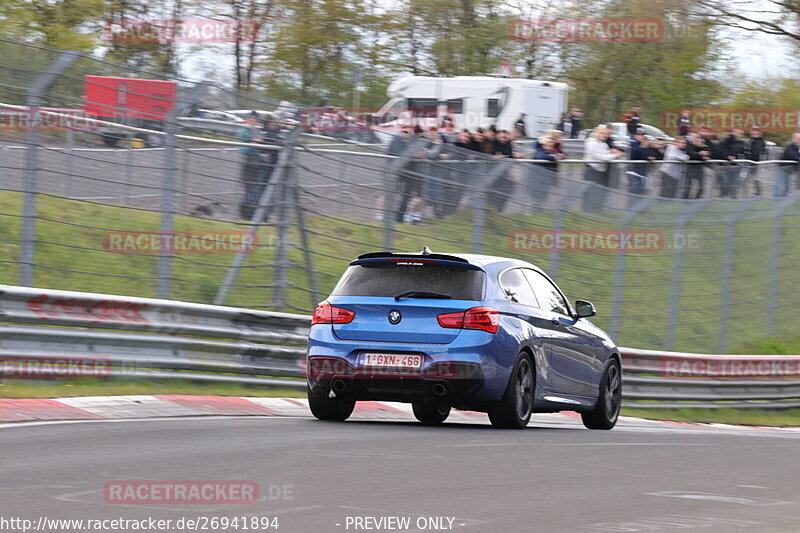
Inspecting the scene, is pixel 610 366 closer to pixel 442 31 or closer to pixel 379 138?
pixel 379 138

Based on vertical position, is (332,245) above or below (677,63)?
below

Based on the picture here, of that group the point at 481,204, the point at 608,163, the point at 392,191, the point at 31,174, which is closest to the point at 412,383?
the point at 31,174

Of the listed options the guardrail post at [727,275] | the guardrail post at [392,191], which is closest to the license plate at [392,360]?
the guardrail post at [392,191]

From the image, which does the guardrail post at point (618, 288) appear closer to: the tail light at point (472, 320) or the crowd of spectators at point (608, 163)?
the crowd of spectators at point (608, 163)

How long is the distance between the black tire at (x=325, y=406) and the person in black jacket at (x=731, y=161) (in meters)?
12.2

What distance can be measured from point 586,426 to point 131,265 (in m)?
4.68

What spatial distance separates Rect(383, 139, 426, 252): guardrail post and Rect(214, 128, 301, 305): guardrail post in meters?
1.19

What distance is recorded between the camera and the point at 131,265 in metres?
14.0

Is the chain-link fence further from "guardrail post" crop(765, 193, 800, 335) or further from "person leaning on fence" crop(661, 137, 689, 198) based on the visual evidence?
"guardrail post" crop(765, 193, 800, 335)

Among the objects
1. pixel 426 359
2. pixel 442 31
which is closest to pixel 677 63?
pixel 442 31

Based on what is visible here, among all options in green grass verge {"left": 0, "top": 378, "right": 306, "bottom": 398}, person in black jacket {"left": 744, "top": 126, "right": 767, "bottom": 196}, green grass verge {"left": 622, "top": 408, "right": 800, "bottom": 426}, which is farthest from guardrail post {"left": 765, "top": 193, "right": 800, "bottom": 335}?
green grass verge {"left": 0, "top": 378, "right": 306, "bottom": 398}

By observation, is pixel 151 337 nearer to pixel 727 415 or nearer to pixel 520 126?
pixel 727 415

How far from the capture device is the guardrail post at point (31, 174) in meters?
12.9

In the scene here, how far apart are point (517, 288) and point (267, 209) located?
4120 mm
